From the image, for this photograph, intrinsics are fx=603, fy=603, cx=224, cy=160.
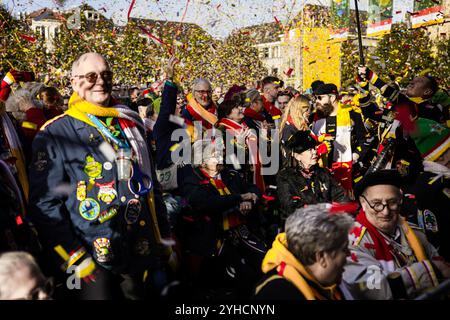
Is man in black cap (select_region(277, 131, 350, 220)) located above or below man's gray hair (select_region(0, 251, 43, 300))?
below

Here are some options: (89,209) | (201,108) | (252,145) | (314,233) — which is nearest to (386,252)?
(314,233)

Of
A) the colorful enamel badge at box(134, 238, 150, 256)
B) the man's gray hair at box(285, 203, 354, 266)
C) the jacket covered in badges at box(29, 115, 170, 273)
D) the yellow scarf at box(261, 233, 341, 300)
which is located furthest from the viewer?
the colorful enamel badge at box(134, 238, 150, 256)

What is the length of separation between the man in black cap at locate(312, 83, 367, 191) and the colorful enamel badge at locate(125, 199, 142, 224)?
513 cm

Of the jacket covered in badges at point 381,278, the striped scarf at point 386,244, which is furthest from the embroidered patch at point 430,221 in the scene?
the jacket covered in badges at point 381,278

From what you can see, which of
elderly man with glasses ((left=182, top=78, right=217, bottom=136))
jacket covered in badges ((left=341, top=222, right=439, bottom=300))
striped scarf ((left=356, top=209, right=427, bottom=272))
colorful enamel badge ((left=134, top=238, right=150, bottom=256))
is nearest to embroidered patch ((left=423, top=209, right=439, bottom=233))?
striped scarf ((left=356, top=209, right=427, bottom=272))

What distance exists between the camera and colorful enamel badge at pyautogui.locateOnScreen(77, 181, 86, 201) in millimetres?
3559

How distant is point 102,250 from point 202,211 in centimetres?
221

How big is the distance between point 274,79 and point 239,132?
323 centimetres

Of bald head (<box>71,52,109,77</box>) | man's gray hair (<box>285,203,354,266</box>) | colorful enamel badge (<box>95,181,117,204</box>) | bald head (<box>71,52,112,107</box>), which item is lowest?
man's gray hair (<box>285,203,354,266</box>)

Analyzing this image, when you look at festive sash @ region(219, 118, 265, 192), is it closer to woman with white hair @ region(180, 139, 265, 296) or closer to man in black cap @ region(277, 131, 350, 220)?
man in black cap @ region(277, 131, 350, 220)

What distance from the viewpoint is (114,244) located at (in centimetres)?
356

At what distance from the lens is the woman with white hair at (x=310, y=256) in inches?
117

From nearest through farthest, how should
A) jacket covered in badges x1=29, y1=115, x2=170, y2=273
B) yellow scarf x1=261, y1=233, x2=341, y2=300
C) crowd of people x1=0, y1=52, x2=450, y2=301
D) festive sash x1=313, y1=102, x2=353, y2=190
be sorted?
yellow scarf x1=261, y1=233, x2=341, y2=300, crowd of people x1=0, y1=52, x2=450, y2=301, jacket covered in badges x1=29, y1=115, x2=170, y2=273, festive sash x1=313, y1=102, x2=353, y2=190
